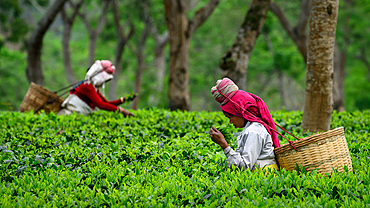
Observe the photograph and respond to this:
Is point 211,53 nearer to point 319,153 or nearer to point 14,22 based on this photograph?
point 14,22

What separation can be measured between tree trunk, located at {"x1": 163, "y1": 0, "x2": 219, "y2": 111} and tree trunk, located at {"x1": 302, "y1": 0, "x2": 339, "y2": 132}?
17.7ft

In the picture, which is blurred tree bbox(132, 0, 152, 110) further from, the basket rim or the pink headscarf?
the basket rim

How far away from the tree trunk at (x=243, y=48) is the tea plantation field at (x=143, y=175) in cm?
329

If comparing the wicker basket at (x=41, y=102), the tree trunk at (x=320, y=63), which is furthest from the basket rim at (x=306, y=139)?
the wicker basket at (x=41, y=102)

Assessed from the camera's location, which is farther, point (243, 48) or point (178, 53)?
point (178, 53)

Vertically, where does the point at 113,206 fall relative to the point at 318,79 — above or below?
below

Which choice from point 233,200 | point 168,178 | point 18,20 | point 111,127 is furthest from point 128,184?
point 18,20

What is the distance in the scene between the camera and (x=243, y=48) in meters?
9.75

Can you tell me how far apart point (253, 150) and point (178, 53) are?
8.00m

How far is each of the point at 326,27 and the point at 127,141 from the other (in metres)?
3.52

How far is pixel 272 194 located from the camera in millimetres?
3564

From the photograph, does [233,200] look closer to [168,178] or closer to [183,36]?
[168,178]

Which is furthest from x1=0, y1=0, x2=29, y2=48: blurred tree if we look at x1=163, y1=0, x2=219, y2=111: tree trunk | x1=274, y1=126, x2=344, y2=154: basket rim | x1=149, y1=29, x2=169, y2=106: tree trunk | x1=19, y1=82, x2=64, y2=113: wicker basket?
x1=274, y1=126, x2=344, y2=154: basket rim

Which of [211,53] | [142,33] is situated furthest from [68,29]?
[211,53]
